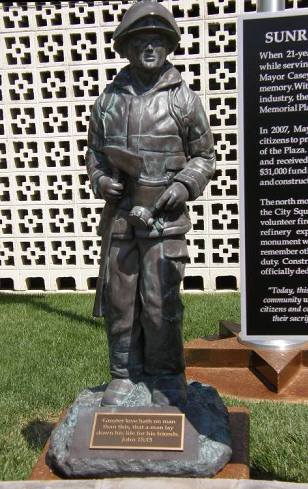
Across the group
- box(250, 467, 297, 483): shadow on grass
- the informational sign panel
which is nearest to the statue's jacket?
the informational sign panel

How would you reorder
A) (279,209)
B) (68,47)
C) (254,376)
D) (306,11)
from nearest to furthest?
(306,11) < (279,209) < (254,376) < (68,47)

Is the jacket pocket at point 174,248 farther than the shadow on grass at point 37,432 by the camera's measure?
No

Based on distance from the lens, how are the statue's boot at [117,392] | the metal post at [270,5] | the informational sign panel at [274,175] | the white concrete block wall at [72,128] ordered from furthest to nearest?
1. the white concrete block wall at [72,128]
2. the metal post at [270,5]
3. the statue's boot at [117,392]
4. the informational sign panel at [274,175]

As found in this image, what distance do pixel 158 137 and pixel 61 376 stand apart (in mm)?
2831

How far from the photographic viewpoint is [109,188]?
2.91 meters

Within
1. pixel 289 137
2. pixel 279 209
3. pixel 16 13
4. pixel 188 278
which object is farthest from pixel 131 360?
pixel 16 13

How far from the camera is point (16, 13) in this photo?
24.4ft

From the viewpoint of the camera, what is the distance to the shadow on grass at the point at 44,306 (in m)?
6.61

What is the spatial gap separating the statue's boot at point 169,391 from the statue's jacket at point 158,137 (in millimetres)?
857

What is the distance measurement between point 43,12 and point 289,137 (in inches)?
230

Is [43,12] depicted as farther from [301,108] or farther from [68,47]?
[301,108]

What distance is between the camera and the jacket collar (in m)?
A: 2.89

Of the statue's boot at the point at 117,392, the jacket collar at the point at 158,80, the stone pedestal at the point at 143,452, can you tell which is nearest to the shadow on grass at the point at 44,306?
the statue's boot at the point at 117,392

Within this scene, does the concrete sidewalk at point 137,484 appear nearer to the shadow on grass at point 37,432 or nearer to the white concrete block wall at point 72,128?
the shadow on grass at point 37,432
